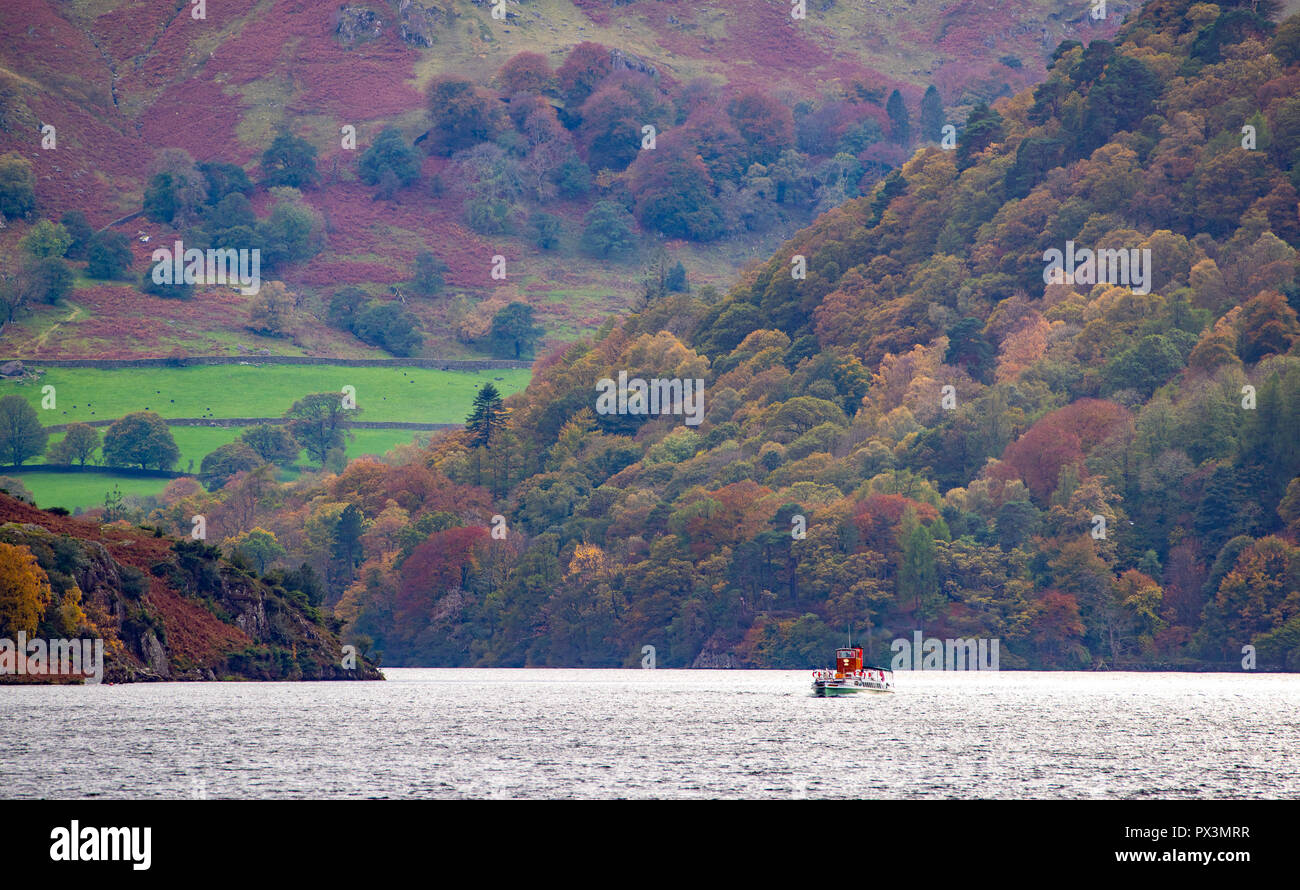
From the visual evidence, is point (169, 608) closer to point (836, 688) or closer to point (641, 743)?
point (836, 688)

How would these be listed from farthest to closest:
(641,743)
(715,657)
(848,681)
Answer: (715,657)
(848,681)
(641,743)

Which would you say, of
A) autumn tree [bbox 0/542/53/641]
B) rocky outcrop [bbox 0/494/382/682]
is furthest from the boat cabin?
autumn tree [bbox 0/542/53/641]

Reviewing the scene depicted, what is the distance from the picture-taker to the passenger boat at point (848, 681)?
444ft

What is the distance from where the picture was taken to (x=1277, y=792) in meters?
73.2

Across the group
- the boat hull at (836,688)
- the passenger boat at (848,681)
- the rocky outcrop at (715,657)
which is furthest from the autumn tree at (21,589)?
the rocky outcrop at (715,657)

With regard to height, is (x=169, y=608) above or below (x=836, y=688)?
above

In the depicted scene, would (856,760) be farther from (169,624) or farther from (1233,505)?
(1233,505)

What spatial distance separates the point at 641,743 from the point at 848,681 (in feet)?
149

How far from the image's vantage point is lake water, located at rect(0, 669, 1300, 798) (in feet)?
244

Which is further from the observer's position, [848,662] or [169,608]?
[848,662]

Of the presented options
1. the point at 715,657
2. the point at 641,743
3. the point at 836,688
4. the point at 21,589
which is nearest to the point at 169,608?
the point at 21,589

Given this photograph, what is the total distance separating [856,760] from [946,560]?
107 m

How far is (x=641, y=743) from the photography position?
93.8 metres
